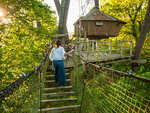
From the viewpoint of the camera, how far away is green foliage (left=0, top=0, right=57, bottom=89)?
3613 millimetres

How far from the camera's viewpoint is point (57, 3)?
9.80 meters

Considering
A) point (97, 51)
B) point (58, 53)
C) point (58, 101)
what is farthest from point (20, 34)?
point (97, 51)

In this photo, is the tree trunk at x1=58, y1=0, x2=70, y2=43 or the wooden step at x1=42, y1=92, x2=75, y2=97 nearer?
the wooden step at x1=42, y1=92, x2=75, y2=97

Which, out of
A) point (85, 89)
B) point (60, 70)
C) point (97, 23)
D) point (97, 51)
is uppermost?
point (97, 23)

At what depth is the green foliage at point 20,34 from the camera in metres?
3.61

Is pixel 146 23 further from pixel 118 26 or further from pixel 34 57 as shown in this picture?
pixel 34 57

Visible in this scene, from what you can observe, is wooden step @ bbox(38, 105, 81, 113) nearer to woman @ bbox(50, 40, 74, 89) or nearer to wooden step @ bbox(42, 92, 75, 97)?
wooden step @ bbox(42, 92, 75, 97)

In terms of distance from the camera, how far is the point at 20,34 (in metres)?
4.03

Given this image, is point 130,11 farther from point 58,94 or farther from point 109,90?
point 109,90

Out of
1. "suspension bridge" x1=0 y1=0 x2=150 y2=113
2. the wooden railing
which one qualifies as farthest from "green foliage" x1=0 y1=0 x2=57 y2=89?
the wooden railing

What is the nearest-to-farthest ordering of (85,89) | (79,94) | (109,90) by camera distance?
(109,90) → (85,89) → (79,94)

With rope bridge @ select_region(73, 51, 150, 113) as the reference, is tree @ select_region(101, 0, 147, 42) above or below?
above

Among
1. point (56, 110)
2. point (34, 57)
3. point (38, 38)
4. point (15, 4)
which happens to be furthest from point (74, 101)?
point (15, 4)

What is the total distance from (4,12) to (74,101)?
3.64 m
